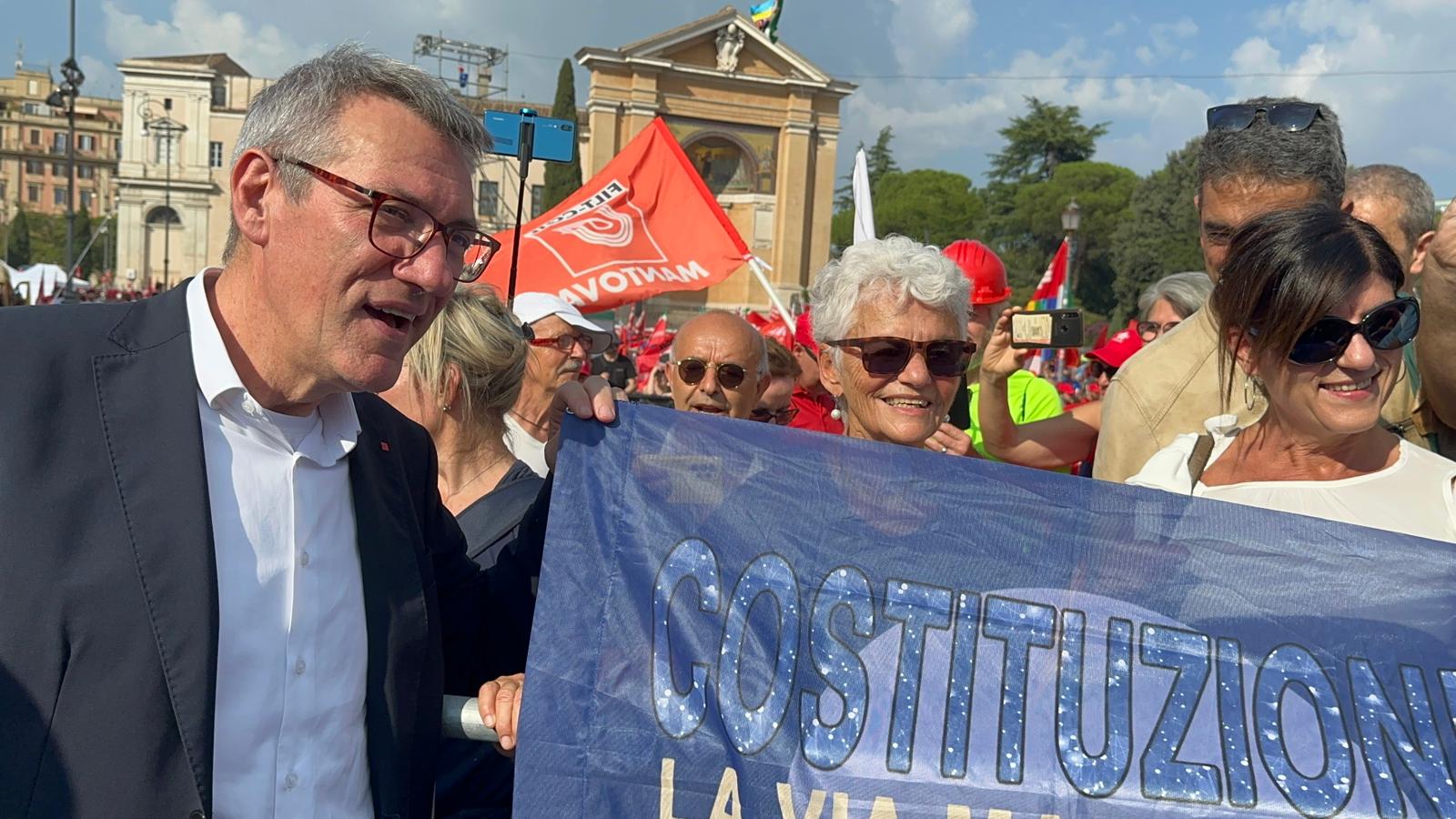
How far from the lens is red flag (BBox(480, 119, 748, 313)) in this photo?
7457 millimetres

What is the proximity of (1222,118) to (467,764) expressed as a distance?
2.56 metres

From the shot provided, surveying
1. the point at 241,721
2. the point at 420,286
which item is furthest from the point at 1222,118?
the point at 241,721

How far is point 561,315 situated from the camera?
A: 4.69m

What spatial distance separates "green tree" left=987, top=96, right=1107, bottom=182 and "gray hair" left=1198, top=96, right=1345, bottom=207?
7256 cm

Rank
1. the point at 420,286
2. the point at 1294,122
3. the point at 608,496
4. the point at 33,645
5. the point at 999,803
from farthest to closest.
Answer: the point at 1294,122 < the point at 608,496 < the point at 999,803 < the point at 420,286 < the point at 33,645

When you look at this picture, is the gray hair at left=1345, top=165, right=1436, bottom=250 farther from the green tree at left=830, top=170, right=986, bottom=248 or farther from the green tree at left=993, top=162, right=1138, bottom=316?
the green tree at left=830, top=170, right=986, bottom=248

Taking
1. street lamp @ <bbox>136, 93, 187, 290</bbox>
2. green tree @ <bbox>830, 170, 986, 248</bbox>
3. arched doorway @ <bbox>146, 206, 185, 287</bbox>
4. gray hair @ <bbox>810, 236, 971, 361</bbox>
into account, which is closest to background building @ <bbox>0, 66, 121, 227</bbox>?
street lamp @ <bbox>136, 93, 187, 290</bbox>

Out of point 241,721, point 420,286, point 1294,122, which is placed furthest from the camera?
point 1294,122

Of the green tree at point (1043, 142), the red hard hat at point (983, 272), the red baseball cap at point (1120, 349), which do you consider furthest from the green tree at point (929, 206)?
the red hard hat at point (983, 272)

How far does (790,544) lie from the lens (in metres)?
2.39

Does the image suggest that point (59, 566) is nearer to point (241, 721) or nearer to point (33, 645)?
point (33, 645)

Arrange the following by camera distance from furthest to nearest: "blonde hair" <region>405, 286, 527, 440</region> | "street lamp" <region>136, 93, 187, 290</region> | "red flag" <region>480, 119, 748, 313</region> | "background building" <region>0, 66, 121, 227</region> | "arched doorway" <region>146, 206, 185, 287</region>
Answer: "background building" <region>0, 66, 121, 227</region> < "arched doorway" <region>146, 206, 185, 287</region> < "street lamp" <region>136, 93, 187, 290</region> < "red flag" <region>480, 119, 748, 313</region> < "blonde hair" <region>405, 286, 527, 440</region>

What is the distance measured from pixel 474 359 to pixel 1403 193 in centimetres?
276

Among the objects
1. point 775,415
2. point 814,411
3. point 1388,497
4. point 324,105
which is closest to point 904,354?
point 1388,497
